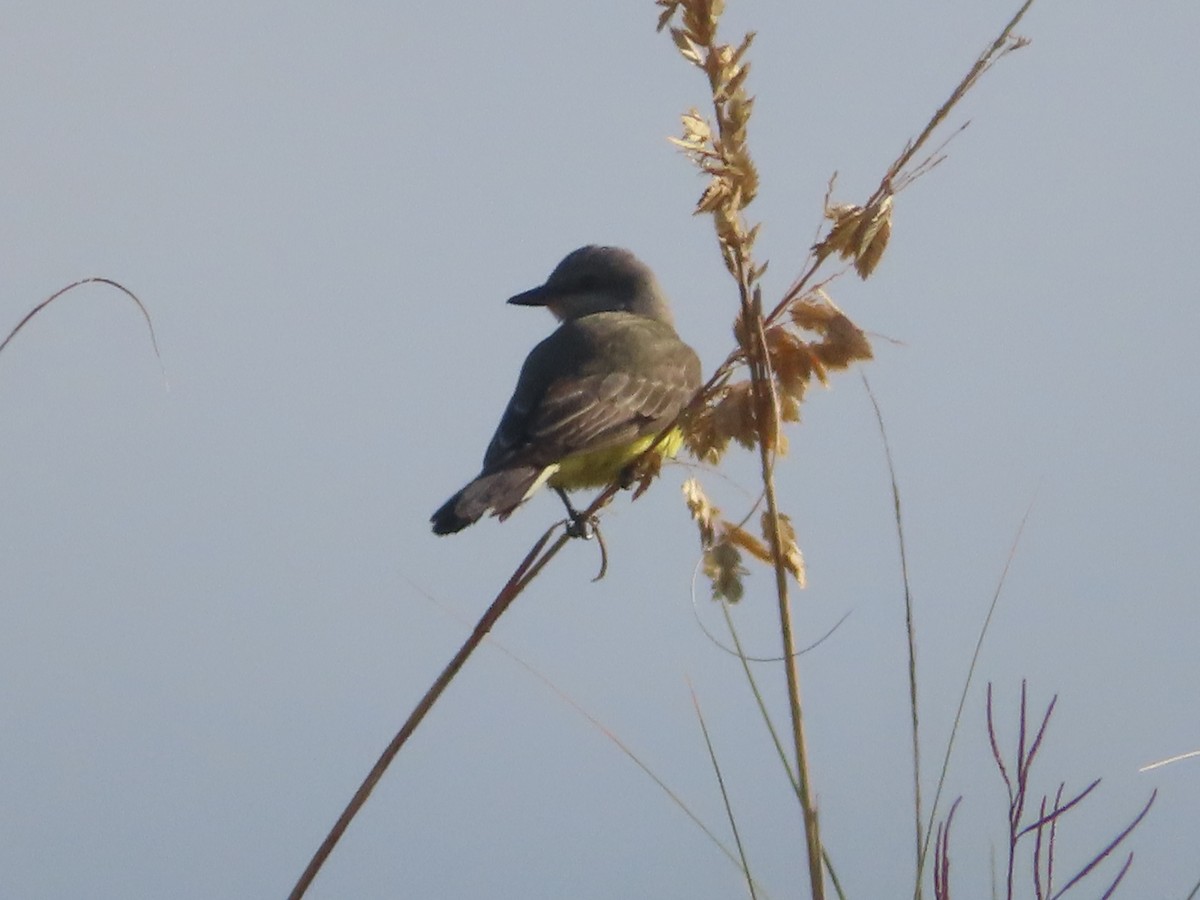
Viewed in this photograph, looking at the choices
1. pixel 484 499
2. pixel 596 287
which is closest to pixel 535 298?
pixel 596 287

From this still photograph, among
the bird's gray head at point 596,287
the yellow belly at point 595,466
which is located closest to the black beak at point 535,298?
the bird's gray head at point 596,287

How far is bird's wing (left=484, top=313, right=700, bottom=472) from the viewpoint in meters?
3.88

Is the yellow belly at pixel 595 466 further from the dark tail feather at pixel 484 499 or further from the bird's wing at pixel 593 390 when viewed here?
the dark tail feather at pixel 484 499

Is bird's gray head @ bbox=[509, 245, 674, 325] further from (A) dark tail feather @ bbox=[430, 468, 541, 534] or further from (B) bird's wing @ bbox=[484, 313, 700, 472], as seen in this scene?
(A) dark tail feather @ bbox=[430, 468, 541, 534]

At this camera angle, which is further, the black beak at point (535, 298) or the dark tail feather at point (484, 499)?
the black beak at point (535, 298)

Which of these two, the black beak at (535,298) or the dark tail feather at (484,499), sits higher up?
the black beak at (535,298)

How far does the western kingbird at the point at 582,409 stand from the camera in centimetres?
352

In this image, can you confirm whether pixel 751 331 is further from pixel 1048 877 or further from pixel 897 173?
pixel 1048 877

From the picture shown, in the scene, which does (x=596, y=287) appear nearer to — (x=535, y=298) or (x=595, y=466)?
(x=535, y=298)

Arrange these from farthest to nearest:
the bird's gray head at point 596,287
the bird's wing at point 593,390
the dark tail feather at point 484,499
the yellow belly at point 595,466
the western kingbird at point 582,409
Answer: the bird's gray head at point 596,287, the yellow belly at point 595,466, the bird's wing at point 593,390, the western kingbird at point 582,409, the dark tail feather at point 484,499

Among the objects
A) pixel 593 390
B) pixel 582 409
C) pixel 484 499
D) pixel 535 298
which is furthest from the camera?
pixel 535 298

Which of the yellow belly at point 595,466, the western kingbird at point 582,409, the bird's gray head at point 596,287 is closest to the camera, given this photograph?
the western kingbird at point 582,409

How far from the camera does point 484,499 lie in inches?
132

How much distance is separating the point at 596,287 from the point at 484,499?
6.35 feet
